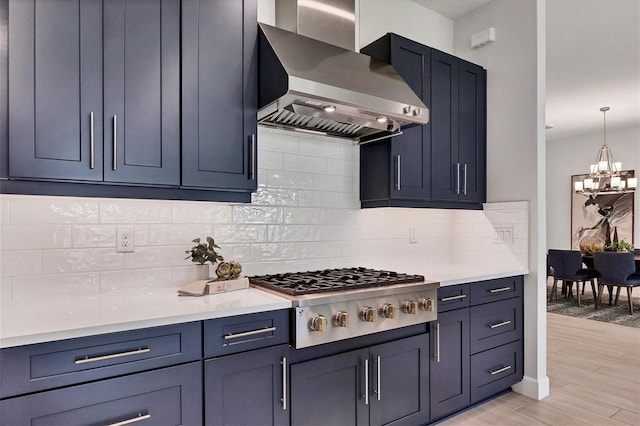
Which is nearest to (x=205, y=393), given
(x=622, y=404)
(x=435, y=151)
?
(x=435, y=151)

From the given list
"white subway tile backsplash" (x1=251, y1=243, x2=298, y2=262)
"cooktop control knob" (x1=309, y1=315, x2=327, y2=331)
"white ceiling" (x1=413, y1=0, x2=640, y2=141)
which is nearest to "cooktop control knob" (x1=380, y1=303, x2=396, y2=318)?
"cooktop control knob" (x1=309, y1=315, x2=327, y2=331)

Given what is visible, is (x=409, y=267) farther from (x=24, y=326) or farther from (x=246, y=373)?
(x=24, y=326)

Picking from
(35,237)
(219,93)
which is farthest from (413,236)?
(35,237)

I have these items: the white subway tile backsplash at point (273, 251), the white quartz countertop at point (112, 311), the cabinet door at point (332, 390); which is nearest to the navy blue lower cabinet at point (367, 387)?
the cabinet door at point (332, 390)

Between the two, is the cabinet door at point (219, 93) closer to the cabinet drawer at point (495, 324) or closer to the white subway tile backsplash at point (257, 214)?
the white subway tile backsplash at point (257, 214)

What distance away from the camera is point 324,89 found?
195 cm

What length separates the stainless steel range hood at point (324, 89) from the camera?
194 cm

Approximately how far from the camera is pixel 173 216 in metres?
2.16

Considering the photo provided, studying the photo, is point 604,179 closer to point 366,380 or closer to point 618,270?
point 618,270

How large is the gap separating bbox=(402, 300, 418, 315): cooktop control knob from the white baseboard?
1433 mm

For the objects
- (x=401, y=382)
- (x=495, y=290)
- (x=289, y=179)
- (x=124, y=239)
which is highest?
(x=289, y=179)

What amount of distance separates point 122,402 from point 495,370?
2408mm

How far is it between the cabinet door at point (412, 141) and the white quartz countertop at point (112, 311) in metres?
1.30

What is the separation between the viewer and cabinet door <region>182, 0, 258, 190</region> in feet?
6.17
